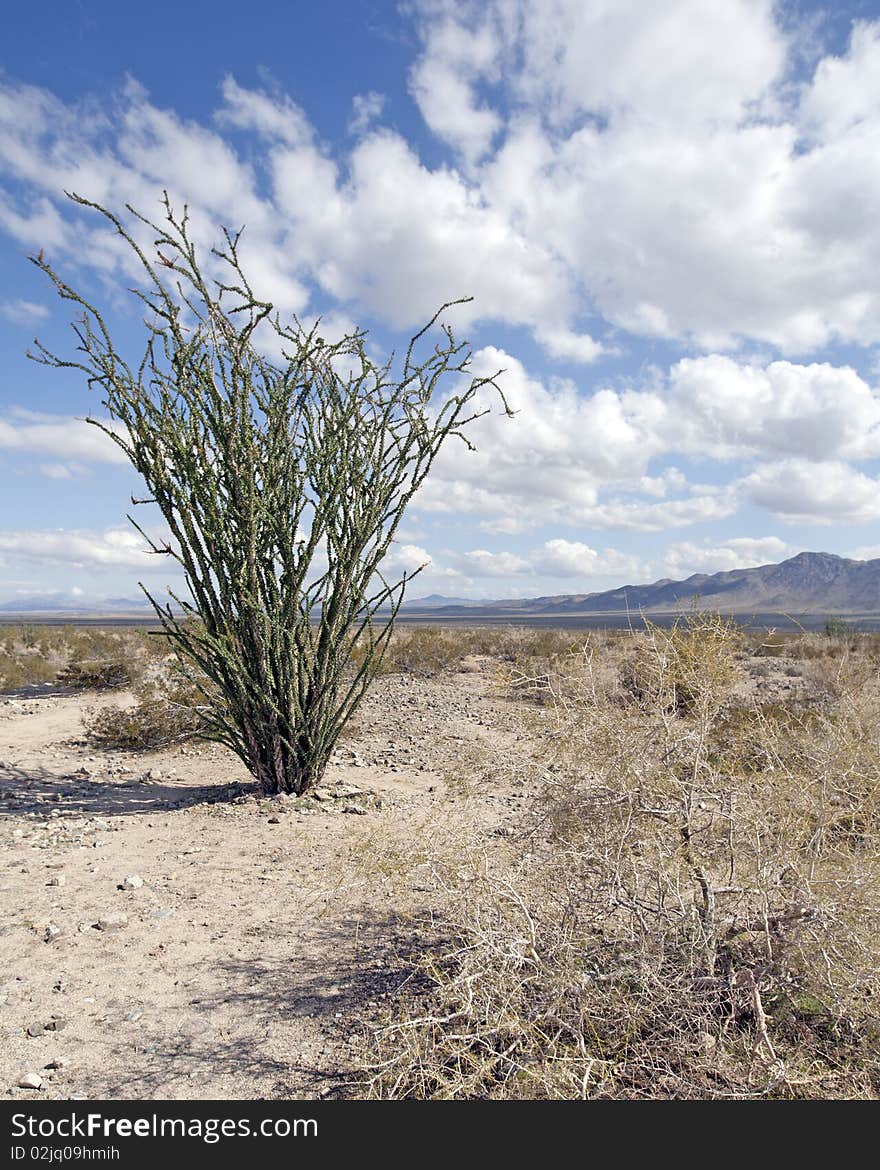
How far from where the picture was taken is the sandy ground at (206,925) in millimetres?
3047

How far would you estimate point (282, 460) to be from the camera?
6.86 m

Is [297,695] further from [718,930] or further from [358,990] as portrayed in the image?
[718,930]

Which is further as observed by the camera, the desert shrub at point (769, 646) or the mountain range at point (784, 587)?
the mountain range at point (784, 587)

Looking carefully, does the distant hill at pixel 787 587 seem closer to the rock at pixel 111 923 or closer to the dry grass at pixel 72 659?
the dry grass at pixel 72 659

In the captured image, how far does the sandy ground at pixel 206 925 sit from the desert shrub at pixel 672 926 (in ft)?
1.32

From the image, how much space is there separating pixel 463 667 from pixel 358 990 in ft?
46.5

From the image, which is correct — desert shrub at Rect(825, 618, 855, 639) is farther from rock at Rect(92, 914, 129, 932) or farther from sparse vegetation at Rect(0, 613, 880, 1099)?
rock at Rect(92, 914, 129, 932)

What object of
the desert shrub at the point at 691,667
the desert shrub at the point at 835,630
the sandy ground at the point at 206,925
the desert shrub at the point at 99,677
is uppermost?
the desert shrub at the point at 691,667

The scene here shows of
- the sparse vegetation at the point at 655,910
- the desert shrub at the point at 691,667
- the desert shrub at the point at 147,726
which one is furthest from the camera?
the desert shrub at the point at 147,726

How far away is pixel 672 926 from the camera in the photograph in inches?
119

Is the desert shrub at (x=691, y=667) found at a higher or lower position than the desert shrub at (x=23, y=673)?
higher

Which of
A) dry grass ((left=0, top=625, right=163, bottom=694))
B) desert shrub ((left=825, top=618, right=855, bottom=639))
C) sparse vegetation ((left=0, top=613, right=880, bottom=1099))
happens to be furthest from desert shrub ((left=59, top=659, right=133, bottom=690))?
desert shrub ((left=825, top=618, right=855, bottom=639))

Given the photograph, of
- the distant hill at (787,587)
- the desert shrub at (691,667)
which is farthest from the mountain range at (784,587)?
the desert shrub at (691,667)

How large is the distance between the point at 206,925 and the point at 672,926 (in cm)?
273
